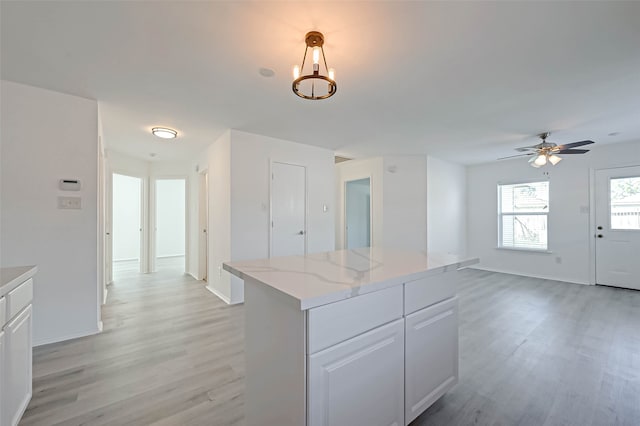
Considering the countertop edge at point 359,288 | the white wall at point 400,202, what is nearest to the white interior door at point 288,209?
the white wall at point 400,202

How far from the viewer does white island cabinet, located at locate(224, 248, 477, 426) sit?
3.41 feet

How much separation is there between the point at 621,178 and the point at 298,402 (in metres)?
6.38

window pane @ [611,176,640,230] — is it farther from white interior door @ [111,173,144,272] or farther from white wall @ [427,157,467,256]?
white interior door @ [111,173,144,272]

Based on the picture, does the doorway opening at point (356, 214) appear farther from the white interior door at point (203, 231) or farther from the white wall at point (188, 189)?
the white wall at point (188, 189)

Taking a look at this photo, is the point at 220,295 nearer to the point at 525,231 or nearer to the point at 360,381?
the point at 360,381

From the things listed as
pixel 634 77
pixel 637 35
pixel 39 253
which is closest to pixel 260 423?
pixel 39 253

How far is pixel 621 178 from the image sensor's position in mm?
4512

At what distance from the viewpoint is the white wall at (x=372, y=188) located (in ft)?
18.1

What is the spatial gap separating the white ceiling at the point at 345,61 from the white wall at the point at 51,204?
272mm

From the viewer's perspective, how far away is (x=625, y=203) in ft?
14.7

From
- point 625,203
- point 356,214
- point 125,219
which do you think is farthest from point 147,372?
point 625,203

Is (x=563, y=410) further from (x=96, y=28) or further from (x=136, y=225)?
(x=136, y=225)

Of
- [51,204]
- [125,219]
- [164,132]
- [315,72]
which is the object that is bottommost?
[125,219]

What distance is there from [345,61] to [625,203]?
5.58 m
